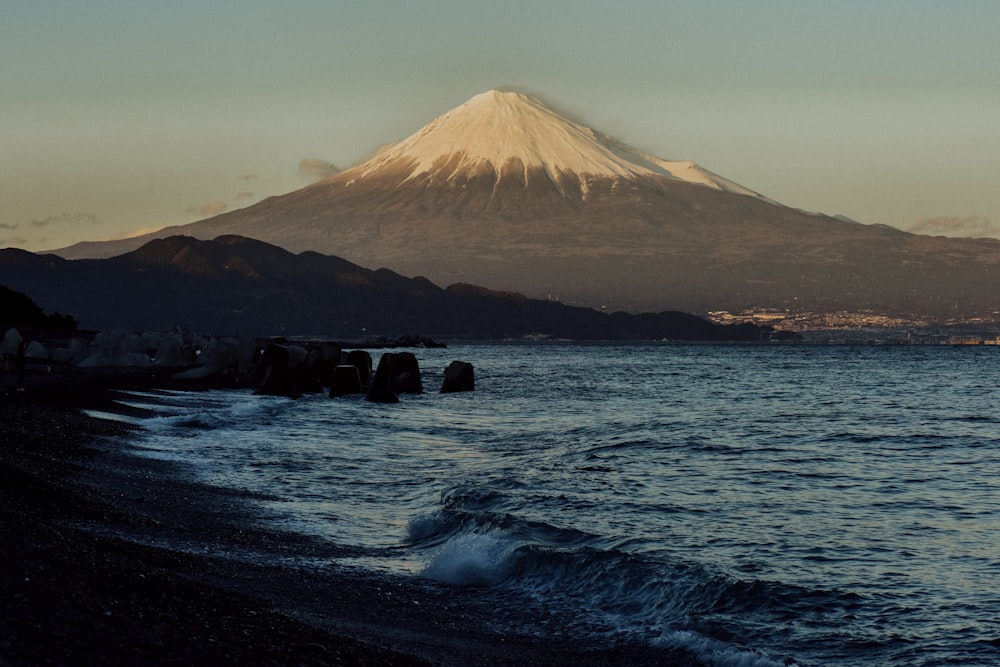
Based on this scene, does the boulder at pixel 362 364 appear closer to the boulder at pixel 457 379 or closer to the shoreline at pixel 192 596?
the boulder at pixel 457 379

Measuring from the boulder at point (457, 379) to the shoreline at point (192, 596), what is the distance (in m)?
39.4

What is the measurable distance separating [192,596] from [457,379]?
48464 mm

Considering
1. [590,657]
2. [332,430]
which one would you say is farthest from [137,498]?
[332,430]

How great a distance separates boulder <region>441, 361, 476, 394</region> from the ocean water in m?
18.6

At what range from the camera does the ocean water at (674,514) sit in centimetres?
1156

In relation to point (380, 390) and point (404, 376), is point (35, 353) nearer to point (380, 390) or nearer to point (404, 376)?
point (404, 376)

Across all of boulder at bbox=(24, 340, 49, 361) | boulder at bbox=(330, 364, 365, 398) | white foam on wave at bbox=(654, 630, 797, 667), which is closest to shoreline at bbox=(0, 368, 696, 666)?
white foam on wave at bbox=(654, 630, 797, 667)

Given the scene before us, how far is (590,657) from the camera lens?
34.5ft

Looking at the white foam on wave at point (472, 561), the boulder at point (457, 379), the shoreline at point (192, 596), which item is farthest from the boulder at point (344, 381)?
the white foam on wave at point (472, 561)

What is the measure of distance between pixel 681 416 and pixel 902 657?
30.7 m

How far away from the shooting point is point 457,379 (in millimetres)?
58312

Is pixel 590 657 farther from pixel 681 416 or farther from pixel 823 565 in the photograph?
pixel 681 416

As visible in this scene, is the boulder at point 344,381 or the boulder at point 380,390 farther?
the boulder at point 344,381

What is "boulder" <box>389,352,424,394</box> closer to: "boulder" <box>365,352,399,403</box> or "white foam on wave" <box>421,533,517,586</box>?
"boulder" <box>365,352,399,403</box>
